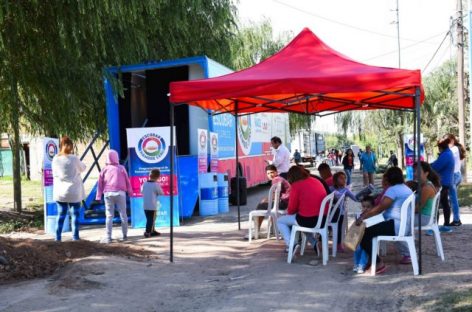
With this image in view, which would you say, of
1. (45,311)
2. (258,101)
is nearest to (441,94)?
(258,101)

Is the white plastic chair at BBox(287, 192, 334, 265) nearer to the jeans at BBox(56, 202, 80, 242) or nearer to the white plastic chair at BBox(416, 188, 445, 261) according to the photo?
the white plastic chair at BBox(416, 188, 445, 261)

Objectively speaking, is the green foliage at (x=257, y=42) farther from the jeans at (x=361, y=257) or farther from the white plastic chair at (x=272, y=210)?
the jeans at (x=361, y=257)

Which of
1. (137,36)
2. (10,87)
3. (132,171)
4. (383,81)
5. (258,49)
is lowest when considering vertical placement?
(132,171)

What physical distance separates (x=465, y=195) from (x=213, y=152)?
24.4ft

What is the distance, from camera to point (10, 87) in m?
11.6

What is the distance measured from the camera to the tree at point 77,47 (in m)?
9.55

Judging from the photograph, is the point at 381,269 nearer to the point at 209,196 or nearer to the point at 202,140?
the point at 202,140

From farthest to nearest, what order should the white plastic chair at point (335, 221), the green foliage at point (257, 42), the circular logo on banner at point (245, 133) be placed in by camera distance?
the green foliage at point (257, 42) < the circular logo on banner at point (245, 133) < the white plastic chair at point (335, 221)

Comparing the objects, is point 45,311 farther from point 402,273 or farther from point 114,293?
point 402,273

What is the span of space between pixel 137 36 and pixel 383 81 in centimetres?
607

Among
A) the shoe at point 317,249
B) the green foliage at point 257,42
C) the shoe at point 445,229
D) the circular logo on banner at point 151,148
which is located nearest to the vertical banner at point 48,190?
the circular logo on banner at point 151,148

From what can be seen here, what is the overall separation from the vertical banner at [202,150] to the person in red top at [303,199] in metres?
5.23

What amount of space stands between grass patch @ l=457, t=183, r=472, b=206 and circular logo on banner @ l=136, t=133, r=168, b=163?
755 centimetres

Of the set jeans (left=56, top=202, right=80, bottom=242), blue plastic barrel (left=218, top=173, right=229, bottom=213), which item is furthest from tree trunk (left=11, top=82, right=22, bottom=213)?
blue plastic barrel (left=218, top=173, right=229, bottom=213)
